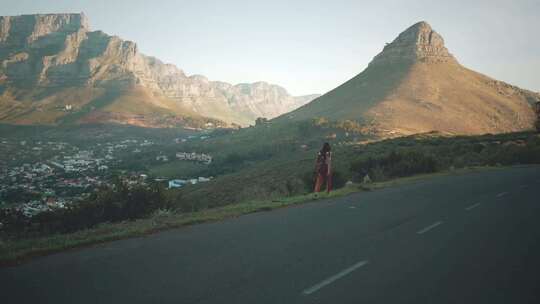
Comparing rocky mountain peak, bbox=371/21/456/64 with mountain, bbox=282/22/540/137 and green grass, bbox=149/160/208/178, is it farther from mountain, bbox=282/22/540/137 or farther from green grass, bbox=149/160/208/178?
green grass, bbox=149/160/208/178

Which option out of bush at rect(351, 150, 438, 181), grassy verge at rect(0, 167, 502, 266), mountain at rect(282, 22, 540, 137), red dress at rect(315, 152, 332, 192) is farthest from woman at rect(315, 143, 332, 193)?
mountain at rect(282, 22, 540, 137)

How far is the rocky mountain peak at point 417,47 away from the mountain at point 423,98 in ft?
1.23

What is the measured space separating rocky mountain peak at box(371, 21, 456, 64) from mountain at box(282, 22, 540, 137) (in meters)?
0.38

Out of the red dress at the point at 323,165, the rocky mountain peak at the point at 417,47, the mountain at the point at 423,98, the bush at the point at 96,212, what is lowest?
the bush at the point at 96,212

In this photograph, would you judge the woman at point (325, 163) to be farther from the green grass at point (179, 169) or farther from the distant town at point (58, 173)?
the green grass at point (179, 169)

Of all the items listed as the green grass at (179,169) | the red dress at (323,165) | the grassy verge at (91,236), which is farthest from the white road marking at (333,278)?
the green grass at (179,169)

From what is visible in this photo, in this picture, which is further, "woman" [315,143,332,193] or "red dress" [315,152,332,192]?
"red dress" [315,152,332,192]

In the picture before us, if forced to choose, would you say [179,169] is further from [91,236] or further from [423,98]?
[91,236]

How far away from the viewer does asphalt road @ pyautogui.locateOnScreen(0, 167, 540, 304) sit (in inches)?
190

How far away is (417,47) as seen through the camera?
145250 mm

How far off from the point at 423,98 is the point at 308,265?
107807 mm

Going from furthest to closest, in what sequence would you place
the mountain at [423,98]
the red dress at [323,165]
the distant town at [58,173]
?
the mountain at [423,98] → the distant town at [58,173] → the red dress at [323,165]

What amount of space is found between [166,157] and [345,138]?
4999 centimetres

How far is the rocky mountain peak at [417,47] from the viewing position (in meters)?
138
